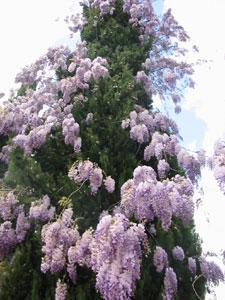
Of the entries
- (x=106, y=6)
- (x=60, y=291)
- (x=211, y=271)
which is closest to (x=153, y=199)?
(x=60, y=291)

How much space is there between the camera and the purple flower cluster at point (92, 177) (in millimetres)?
7875

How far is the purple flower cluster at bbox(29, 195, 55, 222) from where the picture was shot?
7598 mm

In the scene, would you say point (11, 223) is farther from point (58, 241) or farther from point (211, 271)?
point (211, 271)

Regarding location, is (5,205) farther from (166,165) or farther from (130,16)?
(130,16)

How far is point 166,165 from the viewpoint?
28.8ft

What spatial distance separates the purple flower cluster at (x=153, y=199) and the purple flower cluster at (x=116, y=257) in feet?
1.63

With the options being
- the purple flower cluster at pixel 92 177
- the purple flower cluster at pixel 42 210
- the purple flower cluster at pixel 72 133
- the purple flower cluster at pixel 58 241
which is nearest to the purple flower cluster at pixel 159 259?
the purple flower cluster at pixel 58 241

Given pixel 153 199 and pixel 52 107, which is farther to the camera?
pixel 52 107

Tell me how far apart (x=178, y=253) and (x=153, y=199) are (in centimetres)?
121

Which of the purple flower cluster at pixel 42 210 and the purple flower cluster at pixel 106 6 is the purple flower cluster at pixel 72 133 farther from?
the purple flower cluster at pixel 106 6

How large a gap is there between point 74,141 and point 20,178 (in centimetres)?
136

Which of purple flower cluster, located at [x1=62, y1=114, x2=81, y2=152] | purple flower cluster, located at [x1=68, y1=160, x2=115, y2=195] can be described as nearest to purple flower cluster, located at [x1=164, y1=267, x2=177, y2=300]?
purple flower cluster, located at [x1=68, y1=160, x2=115, y2=195]

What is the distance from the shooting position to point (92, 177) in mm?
7938

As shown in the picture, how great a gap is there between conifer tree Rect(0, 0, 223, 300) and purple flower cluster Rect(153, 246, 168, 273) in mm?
15
